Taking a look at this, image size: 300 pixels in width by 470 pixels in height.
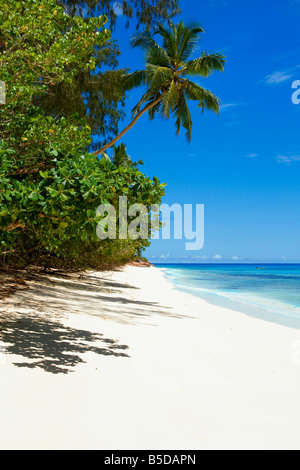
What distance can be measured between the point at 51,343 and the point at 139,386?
1.90 metres

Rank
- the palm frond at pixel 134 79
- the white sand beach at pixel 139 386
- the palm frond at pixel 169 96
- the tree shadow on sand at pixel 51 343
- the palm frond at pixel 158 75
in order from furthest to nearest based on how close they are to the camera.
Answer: the palm frond at pixel 134 79 → the palm frond at pixel 169 96 → the palm frond at pixel 158 75 → the tree shadow on sand at pixel 51 343 → the white sand beach at pixel 139 386

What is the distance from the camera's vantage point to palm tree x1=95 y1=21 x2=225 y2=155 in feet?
50.5

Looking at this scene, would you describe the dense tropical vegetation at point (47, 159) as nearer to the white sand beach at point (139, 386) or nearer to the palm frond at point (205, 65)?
the white sand beach at point (139, 386)

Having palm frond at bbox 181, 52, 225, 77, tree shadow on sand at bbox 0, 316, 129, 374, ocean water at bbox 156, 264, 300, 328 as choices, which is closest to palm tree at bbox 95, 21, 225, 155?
palm frond at bbox 181, 52, 225, 77

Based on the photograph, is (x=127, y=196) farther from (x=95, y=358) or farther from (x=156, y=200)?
(x=95, y=358)

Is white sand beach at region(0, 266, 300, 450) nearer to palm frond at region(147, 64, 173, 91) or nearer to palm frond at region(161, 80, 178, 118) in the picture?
palm frond at region(161, 80, 178, 118)

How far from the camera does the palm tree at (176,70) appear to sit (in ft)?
50.5

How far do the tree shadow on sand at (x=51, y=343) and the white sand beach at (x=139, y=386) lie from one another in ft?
0.05

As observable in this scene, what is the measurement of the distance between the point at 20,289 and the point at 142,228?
563cm

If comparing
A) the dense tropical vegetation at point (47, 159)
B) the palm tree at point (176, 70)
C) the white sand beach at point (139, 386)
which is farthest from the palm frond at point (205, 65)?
the white sand beach at point (139, 386)

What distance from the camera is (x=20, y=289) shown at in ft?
32.2

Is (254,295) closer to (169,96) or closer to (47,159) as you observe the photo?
(169,96)

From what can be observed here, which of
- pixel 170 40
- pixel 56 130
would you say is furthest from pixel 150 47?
pixel 56 130
